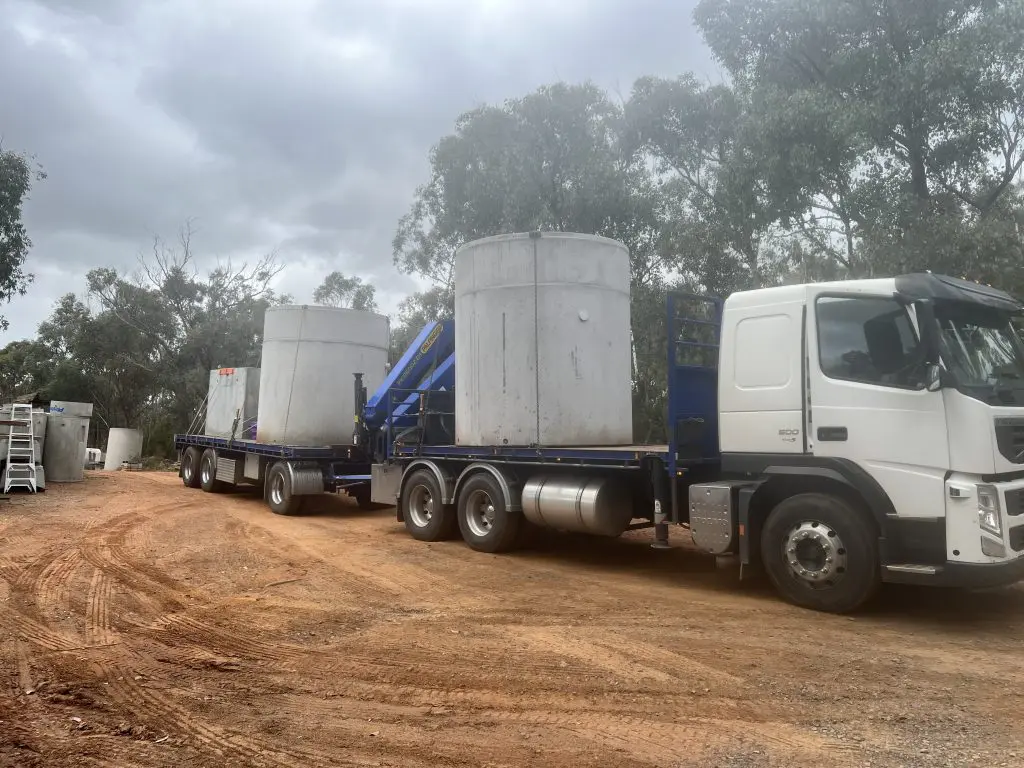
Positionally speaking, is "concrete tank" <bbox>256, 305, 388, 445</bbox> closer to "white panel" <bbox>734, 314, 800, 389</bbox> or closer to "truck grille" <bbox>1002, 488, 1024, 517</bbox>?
"white panel" <bbox>734, 314, 800, 389</bbox>

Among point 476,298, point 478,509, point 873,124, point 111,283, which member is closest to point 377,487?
point 478,509

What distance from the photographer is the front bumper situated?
18.4ft

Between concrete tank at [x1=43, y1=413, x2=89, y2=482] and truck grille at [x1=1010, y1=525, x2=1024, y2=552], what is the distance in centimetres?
2044

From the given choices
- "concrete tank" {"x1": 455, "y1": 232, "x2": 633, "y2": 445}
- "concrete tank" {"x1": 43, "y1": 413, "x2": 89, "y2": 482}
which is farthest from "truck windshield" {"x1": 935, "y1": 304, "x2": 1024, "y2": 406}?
"concrete tank" {"x1": 43, "y1": 413, "x2": 89, "y2": 482}

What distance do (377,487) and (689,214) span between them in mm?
12525

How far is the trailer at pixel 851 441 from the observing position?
5777 mm

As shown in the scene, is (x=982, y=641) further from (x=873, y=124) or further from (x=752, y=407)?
(x=873, y=124)

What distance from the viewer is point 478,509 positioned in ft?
32.3

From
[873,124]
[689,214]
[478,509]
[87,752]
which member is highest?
[689,214]

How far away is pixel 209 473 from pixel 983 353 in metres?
16.6

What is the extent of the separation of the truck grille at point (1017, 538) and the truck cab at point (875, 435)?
0.02 metres

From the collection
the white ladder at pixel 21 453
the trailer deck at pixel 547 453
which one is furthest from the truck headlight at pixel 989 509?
the white ladder at pixel 21 453

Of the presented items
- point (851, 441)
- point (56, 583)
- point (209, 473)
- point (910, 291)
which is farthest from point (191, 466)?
point (910, 291)

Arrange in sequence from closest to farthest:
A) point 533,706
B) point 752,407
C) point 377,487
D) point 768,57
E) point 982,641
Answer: point 533,706
point 982,641
point 752,407
point 377,487
point 768,57
